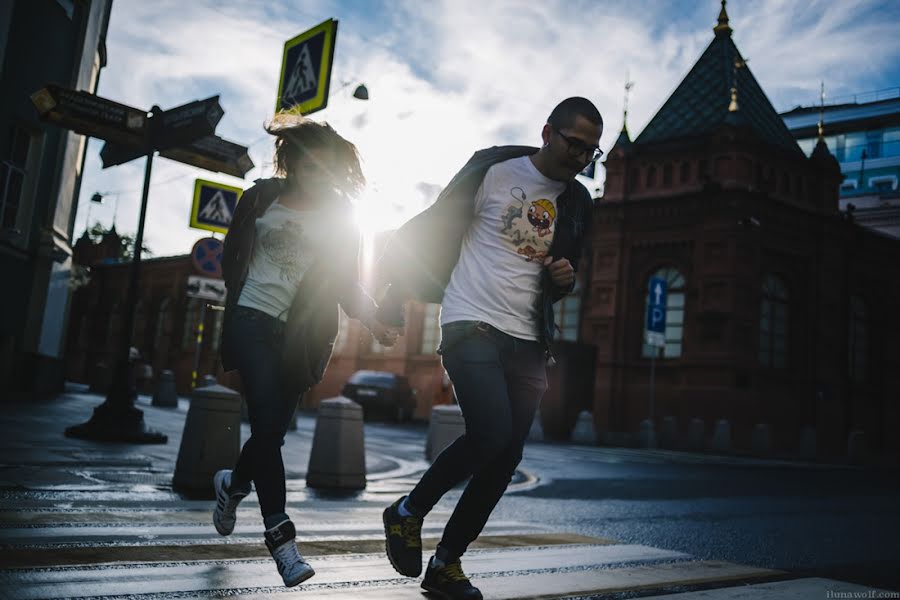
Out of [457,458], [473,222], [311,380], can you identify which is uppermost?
[473,222]

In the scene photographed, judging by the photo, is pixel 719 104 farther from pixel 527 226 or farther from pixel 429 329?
pixel 527 226

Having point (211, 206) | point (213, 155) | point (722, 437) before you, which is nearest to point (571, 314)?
→ point (722, 437)

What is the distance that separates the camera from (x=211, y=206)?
11422 mm

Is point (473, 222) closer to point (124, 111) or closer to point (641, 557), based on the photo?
point (641, 557)

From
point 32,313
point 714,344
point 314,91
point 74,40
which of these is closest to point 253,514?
point 314,91

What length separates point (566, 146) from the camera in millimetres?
3465

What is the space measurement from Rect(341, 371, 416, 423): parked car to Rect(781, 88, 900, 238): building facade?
30.2m

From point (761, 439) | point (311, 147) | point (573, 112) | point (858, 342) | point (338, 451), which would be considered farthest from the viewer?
point (858, 342)

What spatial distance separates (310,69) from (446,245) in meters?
6.93

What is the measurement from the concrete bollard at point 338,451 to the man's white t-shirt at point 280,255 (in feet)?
14.6

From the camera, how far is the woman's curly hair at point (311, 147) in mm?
3867

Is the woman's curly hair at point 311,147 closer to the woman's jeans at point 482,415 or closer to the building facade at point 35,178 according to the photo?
the woman's jeans at point 482,415

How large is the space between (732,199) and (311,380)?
25.7 metres

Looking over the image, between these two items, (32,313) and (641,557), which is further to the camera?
(32,313)
